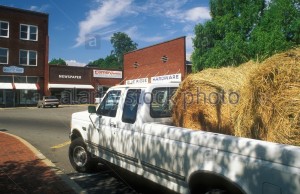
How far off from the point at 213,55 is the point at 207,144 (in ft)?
79.4

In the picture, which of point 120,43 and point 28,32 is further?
point 120,43

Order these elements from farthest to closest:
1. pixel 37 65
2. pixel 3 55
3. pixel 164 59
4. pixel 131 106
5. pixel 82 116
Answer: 1. pixel 37 65
2. pixel 3 55
3. pixel 164 59
4. pixel 82 116
5. pixel 131 106

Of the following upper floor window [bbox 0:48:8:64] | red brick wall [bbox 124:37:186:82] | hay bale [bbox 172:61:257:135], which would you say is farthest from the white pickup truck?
upper floor window [bbox 0:48:8:64]

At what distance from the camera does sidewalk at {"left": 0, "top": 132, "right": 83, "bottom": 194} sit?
19.0ft

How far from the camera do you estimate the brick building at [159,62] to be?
35.8 m

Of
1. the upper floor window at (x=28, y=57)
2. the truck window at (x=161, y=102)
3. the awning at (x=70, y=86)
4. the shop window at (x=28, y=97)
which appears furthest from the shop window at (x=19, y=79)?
the truck window at (x=161, y=102)

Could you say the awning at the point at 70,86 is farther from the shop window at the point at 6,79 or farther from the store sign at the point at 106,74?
the shop window at the point at 6,79

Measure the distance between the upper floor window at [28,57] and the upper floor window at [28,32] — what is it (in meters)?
1.84

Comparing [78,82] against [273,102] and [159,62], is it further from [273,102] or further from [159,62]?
[273,102]

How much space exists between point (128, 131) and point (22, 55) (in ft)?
134

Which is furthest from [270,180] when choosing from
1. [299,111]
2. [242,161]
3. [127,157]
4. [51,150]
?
[51,150]

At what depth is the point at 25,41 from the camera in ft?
139

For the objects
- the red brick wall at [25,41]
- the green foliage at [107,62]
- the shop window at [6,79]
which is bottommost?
the shop window at [6,79]

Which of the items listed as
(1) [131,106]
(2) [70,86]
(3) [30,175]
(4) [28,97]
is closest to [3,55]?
(4) [28,97]
